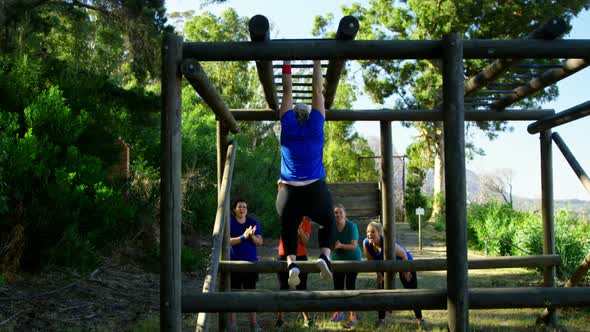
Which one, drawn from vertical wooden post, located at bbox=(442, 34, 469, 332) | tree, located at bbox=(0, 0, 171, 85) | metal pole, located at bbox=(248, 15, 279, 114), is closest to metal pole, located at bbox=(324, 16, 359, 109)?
metal pole, located at bbox=(248, 15, 279, 114)

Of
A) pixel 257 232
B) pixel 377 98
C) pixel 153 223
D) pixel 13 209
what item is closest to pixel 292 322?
pixel 257 232

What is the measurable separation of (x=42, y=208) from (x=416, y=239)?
547 inches

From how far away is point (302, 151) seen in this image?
14.3 feet

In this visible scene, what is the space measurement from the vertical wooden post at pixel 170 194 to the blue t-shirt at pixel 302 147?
96cm

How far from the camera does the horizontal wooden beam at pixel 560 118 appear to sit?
19.2 ft

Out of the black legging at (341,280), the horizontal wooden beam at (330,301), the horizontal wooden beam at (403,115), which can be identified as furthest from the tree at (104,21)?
the horizontal wooden beam at (330,301)

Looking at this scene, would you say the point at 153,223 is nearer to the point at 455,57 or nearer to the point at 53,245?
the point at 53,245

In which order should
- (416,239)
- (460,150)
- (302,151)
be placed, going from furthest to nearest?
(416,239) → (302,151) → (460,150)

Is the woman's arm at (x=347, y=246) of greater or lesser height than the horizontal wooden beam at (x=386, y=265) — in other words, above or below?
above

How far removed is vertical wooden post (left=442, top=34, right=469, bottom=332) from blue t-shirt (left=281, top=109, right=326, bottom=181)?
102 centimetres

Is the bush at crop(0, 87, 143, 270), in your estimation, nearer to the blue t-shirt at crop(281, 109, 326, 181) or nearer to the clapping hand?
the clapping hand

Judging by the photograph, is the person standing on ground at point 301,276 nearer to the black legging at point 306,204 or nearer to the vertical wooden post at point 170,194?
the black legging at point 306,204

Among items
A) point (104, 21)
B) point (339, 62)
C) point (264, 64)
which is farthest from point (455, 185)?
point (104, 21)

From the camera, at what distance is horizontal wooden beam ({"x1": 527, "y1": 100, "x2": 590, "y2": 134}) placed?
230 inches
